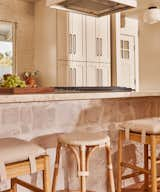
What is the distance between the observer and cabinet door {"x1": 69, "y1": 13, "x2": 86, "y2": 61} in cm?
380

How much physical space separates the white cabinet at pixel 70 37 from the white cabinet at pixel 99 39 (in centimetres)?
11

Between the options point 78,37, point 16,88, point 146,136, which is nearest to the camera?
point 16,88

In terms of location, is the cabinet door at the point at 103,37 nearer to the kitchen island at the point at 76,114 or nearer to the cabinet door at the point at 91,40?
the cabinet door at the point at 91,40

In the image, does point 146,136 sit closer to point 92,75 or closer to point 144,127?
point 144,127

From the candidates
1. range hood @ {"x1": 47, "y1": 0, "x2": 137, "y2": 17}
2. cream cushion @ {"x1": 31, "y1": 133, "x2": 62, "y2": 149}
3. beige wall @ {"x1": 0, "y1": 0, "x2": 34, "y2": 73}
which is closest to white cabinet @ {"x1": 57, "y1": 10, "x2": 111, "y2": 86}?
beige wall @ {"x1": 0, "y1": 0, "x2": 34, "y2": 73}

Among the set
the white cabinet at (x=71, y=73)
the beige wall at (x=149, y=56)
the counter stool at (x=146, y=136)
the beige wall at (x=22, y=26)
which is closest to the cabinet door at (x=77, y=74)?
the white cabinet at (x=71, y=73)

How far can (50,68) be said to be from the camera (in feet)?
12.1

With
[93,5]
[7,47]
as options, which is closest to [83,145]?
[93,5]

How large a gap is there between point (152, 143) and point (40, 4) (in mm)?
2366

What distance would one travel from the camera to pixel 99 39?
13.1ft

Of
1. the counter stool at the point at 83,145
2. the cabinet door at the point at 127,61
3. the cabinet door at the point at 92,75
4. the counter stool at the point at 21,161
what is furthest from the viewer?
the cabinet door at the point at 127,61

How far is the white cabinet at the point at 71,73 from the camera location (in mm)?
3723

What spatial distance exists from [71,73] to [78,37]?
52cm

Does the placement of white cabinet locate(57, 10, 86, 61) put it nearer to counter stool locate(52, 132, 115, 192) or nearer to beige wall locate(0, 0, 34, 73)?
beige wall locate(0, 0, 34, 73)
